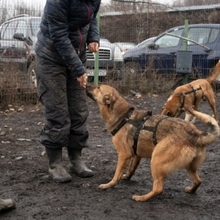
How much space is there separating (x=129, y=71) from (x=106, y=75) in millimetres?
887

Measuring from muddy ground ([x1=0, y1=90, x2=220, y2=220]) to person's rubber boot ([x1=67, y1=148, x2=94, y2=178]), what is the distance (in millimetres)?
70

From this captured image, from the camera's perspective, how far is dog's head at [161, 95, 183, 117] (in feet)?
23.5

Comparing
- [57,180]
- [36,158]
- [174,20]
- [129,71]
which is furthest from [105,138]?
[174,20]

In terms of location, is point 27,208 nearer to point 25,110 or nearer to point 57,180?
point 57,180

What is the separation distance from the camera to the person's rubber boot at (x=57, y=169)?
4.43 meters

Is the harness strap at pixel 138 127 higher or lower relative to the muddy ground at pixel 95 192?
higher

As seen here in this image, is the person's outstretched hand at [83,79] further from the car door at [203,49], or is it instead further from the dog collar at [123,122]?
the car door at [203,49]

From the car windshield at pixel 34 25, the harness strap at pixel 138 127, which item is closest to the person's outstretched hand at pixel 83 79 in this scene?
the harness strap at pixel 138 127

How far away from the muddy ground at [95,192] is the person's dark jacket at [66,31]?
119cm

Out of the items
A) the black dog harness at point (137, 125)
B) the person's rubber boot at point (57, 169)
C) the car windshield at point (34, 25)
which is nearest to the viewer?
the black dog harness at point (137, 125)

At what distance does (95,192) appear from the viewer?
164 inches

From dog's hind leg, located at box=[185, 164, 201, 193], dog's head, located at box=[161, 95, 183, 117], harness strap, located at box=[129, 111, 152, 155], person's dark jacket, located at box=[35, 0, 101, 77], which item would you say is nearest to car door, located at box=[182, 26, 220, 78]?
dog's head, located at box=[161, 95, 183, 117]

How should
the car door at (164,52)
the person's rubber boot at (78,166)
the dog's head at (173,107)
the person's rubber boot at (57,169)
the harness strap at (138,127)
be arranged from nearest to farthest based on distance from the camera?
the harness strap at (138,127), the person's rubber boot at (57,169), the person's rubber boot at (78,166), the dog's head at (173,107), the car door at (164,52)

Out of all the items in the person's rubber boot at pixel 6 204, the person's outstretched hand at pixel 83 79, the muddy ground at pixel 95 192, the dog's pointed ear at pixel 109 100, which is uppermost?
the person's outstretched hand at pixel 83 79
